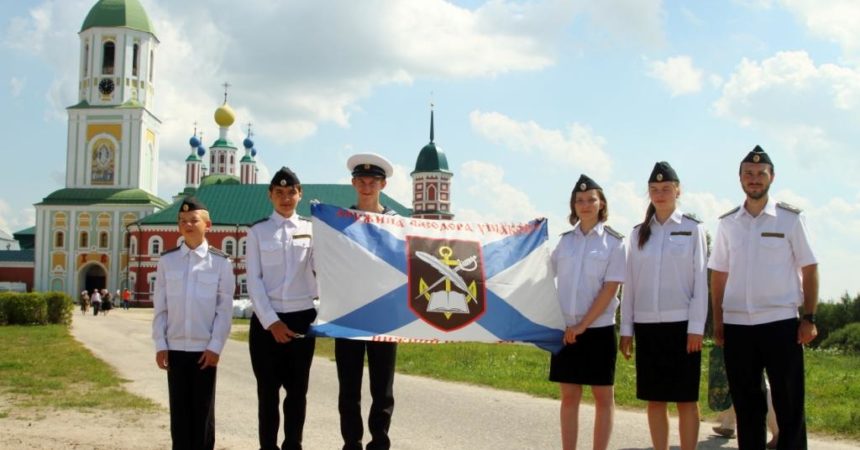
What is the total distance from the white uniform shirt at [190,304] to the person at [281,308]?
0.83 ft

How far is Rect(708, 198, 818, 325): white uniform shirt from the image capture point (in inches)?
236

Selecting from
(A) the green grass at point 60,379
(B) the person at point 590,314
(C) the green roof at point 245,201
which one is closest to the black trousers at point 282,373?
(B) the person at point 590,314

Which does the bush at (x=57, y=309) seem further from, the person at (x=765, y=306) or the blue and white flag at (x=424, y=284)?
the person at (x=765, y=306)

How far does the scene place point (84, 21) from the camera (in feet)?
267

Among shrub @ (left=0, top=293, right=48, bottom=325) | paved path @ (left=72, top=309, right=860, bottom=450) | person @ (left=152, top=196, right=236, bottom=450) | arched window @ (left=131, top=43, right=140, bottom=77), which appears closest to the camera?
person @ (left=152, top=196, right=236, bottom=450)

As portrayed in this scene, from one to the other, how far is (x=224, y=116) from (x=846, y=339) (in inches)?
3538

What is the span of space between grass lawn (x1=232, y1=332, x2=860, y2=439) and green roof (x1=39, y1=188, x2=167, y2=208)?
6263 centimetres

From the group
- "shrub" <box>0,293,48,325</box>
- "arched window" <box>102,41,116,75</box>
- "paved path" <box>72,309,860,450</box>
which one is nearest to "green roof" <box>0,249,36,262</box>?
"arched window" <box>102,41,116,75</box>

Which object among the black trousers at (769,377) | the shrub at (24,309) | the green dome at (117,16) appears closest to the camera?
the black trousers at (769,377)

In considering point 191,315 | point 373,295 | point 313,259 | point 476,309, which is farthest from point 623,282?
point 191,315

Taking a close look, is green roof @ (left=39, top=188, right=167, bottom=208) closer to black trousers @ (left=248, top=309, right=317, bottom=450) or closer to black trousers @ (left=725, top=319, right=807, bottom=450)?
black trousers @ (left=248, top=309, right=317, bottom=450)

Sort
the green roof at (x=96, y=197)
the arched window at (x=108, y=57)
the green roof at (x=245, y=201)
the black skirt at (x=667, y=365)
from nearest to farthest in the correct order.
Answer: the black skirt at (x=667, y=365) → the green roof at (x=96, y=197) → the green roof at (x=245, y=201) → the arched window at (x=108, y=57)

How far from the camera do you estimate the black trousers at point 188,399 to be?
6297 millimetres

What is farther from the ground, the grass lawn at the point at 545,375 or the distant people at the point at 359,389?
the distant people at the point at 359,389
